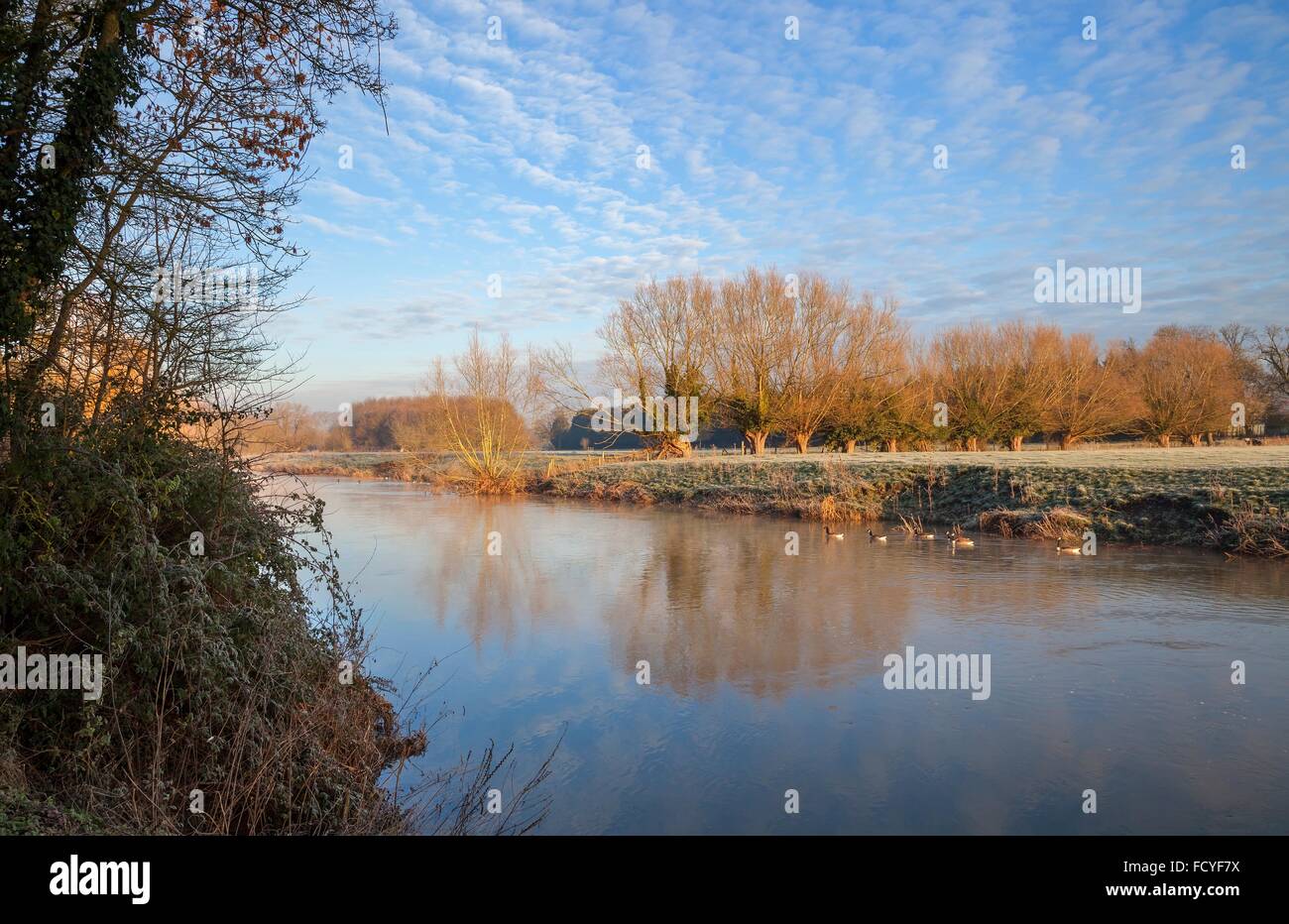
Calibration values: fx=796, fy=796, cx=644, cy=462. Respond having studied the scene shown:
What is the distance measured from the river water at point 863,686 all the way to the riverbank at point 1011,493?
4.69 ft

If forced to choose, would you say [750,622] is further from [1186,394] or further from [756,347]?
[1186,394]

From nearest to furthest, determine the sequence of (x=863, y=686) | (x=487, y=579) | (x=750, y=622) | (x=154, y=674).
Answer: (x=154, y=674) < (x=863, y=686) < (x=750, y=622) < (x=487, y=579)

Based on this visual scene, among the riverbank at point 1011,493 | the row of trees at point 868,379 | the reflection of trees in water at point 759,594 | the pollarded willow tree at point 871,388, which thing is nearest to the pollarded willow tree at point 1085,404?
the row of trees at point 868,379

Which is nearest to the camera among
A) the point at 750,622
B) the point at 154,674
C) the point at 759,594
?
the point at 154,674

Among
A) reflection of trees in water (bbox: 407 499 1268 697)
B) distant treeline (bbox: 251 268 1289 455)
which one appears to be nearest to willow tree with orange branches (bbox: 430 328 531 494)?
distant treeline (bbox: 251 268 1289 455)

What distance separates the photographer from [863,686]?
23.2ft

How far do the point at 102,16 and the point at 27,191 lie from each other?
138 centimetres

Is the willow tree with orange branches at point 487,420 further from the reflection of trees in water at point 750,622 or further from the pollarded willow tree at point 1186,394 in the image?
the pollarded willow tree at point 1186,394

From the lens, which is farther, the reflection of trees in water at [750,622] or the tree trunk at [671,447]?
the tree trunk at [671,447]

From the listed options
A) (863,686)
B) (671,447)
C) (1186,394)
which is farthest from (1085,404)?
(863,686)

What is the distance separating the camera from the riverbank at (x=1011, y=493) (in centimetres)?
1410

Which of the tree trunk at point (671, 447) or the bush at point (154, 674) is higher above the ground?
the tree trunk at point (671, 447)

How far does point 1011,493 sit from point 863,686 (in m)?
13.2
